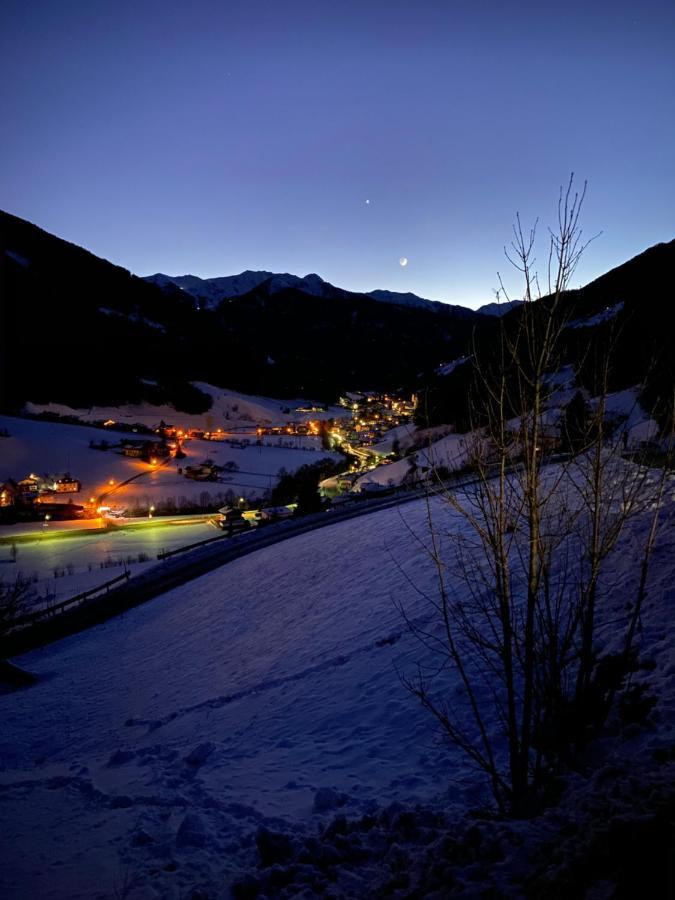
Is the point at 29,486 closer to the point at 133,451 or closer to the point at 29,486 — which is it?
the point at 29,486

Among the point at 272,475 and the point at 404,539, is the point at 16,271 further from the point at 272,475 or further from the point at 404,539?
the point at 404,539

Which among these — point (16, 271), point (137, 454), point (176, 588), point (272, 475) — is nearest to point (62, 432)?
point (137, 454)

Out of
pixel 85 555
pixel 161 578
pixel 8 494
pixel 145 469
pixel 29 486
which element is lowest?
pixel 85 555

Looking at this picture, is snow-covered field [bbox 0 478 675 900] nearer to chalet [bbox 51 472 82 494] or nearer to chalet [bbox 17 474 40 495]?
chalet [bbox 17 474 40 495]

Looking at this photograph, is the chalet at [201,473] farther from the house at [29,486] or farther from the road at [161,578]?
the road at [161,578]

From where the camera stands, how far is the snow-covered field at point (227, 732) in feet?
A: 18.5

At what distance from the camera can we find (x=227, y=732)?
9.65 m

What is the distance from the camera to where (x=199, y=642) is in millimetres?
16406

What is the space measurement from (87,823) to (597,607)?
8.76 metres

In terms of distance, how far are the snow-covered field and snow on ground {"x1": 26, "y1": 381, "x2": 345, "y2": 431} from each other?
119438 millimetres

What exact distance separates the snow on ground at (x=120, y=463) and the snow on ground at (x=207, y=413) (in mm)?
32602

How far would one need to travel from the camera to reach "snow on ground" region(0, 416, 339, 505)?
68.7 metres

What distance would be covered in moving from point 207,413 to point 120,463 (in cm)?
8512

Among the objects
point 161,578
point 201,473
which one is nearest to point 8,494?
point 201,473
